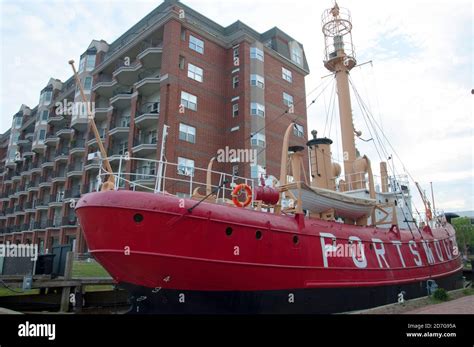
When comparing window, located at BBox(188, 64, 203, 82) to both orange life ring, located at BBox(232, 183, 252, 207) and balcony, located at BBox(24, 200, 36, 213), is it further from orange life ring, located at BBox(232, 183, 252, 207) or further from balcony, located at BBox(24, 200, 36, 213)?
balcony, located at BBox(24, 200, 36, 213)

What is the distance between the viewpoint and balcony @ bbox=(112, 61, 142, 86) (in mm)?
38531

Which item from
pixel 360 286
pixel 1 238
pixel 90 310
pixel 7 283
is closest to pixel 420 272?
pixel 360 286

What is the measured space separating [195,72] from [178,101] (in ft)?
14.1

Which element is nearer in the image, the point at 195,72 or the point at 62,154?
the point at 195,72

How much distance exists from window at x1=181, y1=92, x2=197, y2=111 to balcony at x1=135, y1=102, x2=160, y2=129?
8.32 ft

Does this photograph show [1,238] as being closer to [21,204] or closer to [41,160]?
[21,204]

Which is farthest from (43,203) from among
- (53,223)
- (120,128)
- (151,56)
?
(151,56)

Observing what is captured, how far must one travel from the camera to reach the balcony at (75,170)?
44463 mm

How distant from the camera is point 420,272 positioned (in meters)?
16.6

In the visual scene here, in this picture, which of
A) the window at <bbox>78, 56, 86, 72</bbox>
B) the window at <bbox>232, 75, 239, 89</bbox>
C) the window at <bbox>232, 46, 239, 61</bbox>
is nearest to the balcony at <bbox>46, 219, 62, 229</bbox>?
the window at <bbox>78, 56, 86, 72</bbox>

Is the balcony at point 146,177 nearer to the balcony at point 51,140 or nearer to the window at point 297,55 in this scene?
the window at point 297,55

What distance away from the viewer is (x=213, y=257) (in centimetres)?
992

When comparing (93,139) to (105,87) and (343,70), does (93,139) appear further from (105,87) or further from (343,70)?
(343,70)

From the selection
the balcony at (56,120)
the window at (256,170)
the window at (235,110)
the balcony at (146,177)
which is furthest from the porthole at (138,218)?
the balcony at (56,120)
